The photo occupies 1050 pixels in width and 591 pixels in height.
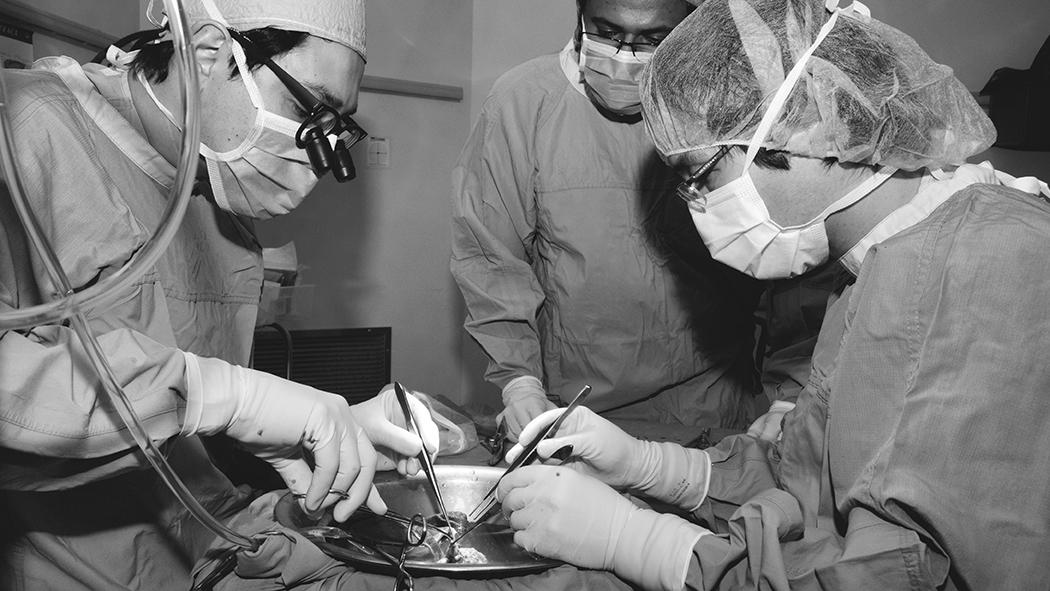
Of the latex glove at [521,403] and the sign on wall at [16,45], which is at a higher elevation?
the sign on wall at [16,45]

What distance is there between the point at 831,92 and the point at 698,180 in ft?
0.80

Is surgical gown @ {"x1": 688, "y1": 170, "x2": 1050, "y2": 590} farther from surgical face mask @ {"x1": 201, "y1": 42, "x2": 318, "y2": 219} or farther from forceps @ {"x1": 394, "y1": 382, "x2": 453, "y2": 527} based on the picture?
surgical face mask @ {"x1": 201, "y1": 42, "x2": 318, "y2": 219}

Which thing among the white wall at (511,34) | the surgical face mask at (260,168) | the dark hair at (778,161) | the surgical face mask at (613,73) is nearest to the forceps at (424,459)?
the surgical face mask at (260,168)

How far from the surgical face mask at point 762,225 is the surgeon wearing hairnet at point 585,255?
64cm

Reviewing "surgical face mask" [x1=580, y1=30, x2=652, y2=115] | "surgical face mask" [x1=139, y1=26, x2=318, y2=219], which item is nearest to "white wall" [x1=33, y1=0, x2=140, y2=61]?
"surgical face mask" [x1=139, y1=26, x2=318, y2=219]

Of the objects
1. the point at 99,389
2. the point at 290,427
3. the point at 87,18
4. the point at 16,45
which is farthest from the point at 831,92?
the point at 87,18

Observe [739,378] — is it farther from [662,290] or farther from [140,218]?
[140,218]

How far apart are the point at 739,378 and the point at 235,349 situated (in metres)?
1.28

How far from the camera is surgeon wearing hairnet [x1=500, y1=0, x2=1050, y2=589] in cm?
96

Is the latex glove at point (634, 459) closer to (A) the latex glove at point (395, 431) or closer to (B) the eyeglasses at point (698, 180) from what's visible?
(A) the latex glove at point (395, 431)

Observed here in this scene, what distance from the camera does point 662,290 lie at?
6.64 ft

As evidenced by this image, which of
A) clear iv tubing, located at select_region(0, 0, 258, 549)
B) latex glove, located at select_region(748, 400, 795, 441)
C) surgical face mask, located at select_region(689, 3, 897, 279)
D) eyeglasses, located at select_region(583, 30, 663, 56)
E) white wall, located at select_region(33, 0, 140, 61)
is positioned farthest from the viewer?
white wall, located at select_region(33, 0, 140, 61)

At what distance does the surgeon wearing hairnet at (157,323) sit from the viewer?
972 mm

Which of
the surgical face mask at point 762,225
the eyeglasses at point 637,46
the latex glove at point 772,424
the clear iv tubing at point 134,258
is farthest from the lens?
the eyeglasses at point 637,46
